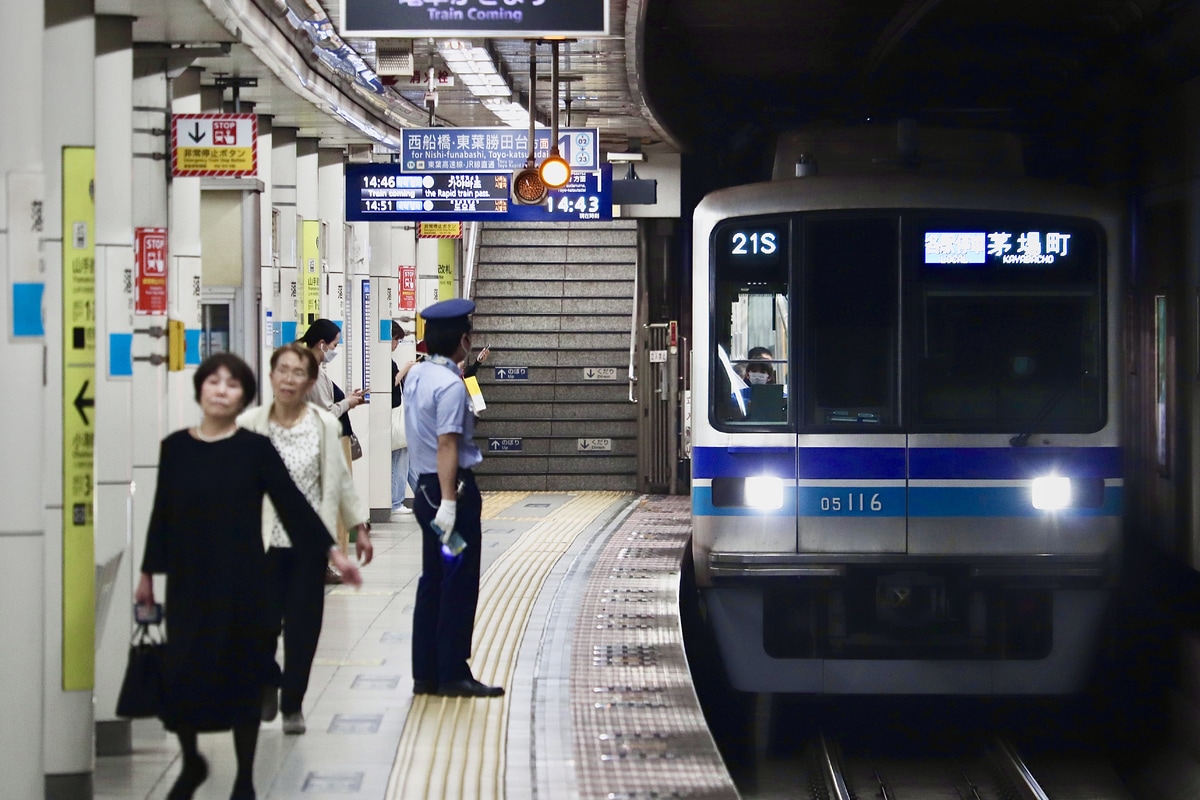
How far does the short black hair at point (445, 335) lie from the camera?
21.6 feet

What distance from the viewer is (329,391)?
9.53m

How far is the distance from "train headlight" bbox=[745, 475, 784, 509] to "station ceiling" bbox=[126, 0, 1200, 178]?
119 inches

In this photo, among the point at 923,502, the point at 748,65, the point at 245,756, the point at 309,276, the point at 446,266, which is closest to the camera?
the point at 245,756

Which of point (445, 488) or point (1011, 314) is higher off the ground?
point (1011, 314)

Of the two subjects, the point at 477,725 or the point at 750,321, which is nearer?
the point at 477,725

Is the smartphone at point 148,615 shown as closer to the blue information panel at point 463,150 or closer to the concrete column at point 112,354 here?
the concrete column at point 112,354

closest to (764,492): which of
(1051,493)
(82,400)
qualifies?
(1051,493)

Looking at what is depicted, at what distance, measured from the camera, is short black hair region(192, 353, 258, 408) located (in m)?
4.59

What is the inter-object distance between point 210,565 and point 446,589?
2091 millimetres

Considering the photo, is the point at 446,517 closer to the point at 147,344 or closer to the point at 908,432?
the point at 147,344

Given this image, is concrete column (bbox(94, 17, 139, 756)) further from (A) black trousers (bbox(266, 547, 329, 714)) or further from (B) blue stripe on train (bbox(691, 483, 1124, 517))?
(B) blue stripe on train (bbox(691, 483, 1124, 517))

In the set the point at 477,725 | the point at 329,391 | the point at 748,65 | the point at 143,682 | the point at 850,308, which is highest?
the point at 748,65

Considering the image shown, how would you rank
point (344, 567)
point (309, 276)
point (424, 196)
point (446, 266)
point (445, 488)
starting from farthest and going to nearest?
point (446, 266) → point (424, 196) → point (309, 276) → point (445, 488) → point (344, 567)

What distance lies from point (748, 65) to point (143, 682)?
A: 11336 mm
